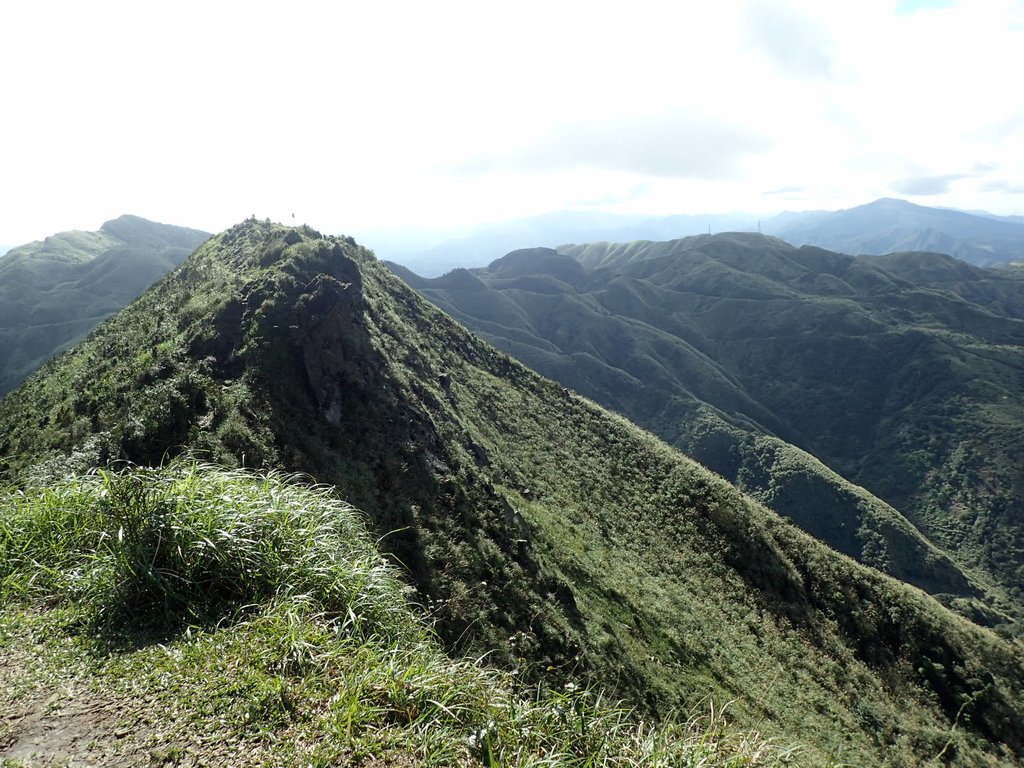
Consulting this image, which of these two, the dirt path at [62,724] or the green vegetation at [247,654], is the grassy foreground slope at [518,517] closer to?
the green vegetation at [247,654]

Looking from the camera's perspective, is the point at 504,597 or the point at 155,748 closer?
the point at 155,748

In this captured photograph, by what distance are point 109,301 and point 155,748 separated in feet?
643

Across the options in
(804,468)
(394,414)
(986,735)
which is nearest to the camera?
(394,414)

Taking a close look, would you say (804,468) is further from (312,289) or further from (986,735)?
(312,289)

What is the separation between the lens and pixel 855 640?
27875 millimetres

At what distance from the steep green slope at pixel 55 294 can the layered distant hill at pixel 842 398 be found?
9795 centimetres

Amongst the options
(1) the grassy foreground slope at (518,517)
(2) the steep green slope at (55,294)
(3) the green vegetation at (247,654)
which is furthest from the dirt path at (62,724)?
(2) the steep green slope at (55,294)

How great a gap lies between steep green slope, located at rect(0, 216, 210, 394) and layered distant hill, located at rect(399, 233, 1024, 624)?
97.9m

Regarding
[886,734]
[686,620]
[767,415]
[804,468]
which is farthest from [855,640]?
[767,415]

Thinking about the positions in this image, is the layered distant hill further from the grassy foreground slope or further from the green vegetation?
the green vegetation

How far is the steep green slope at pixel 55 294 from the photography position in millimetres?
126312

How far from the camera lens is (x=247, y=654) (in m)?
4.47

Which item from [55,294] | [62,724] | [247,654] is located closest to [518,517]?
[247,654]

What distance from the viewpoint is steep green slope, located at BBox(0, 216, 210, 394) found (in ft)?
414
